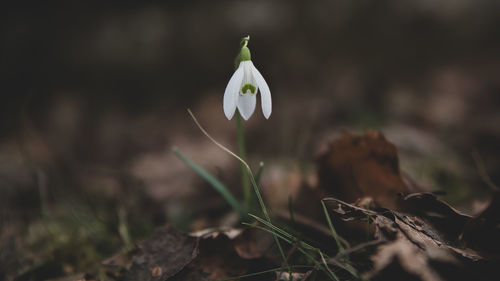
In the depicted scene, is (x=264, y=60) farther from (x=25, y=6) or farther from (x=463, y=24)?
(x=25, y=6)

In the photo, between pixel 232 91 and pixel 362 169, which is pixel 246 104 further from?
pixel 362 169

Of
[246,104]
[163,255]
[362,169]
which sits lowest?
[163,255]

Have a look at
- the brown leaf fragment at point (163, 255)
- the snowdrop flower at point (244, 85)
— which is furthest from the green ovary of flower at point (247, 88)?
the brown leaf fragment at point (163, 255)

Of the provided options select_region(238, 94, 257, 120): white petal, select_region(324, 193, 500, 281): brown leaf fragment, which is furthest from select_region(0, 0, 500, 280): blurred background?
select_region(324, 193, 500, 281): brown leaf fragment

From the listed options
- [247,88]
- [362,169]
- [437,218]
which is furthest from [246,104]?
[437,218]

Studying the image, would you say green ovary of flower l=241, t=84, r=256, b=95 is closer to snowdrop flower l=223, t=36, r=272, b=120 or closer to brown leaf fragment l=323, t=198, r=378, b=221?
snowdrop flower l=223, t=36, r=272, b=120

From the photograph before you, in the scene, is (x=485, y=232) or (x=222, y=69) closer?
(x=485, y=232)

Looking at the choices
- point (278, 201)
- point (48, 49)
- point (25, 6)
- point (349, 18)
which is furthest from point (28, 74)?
point (349, 18)
